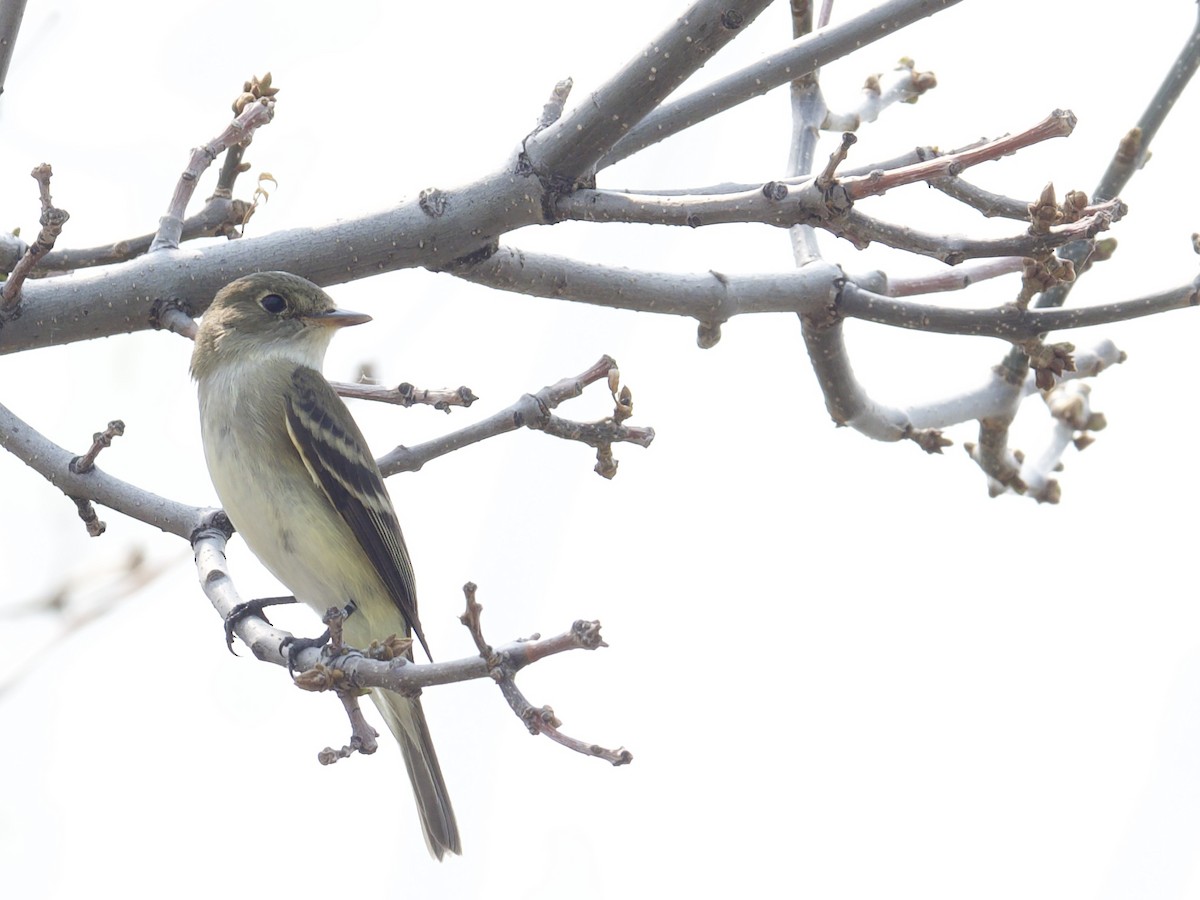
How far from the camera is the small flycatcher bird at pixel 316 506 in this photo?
4.85m

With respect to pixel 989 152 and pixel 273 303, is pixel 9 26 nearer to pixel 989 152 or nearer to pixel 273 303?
pixel 273 303

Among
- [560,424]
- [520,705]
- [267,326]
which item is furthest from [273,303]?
[520,705]

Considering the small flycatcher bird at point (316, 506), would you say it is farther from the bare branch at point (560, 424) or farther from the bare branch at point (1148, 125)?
the bare branch at point (1148, 125)

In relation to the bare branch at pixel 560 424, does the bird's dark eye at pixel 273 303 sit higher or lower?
higher

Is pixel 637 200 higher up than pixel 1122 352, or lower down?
lower down

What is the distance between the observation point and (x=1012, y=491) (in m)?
6.77

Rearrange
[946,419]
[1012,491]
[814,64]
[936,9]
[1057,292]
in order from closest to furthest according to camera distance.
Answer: [936,9], [814,64], [1057,292], [946,419], [1012,491]

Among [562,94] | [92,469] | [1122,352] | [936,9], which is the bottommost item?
[92,469]

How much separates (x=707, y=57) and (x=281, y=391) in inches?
100

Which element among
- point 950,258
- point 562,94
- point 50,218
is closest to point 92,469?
point 50,218

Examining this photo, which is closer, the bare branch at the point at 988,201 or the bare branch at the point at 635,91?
the bare branch at the point at 635,91

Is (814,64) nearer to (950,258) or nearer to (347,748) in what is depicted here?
(950,258)

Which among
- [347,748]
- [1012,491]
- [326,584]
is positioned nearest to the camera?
[347,748]

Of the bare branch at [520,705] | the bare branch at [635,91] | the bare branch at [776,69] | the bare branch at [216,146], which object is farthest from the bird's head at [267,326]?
the bare branch at [520,705]
